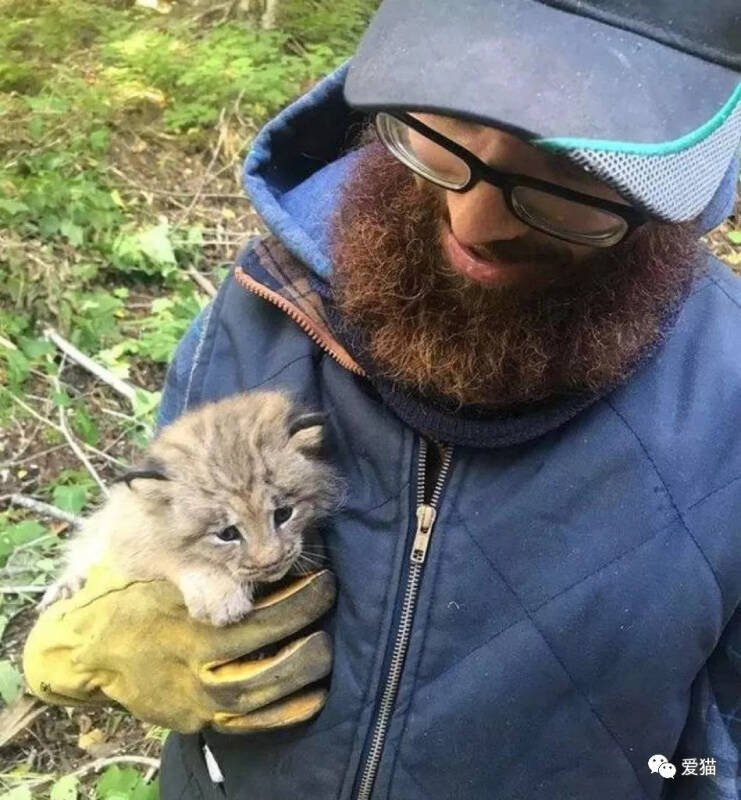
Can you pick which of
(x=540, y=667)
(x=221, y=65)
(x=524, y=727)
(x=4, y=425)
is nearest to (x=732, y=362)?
(x=540, y=667)

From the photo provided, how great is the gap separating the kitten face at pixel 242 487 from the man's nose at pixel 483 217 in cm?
65

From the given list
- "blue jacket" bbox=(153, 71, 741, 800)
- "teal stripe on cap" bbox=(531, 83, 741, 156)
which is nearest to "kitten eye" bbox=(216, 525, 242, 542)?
"blue jacket" bbox=(153, 71, 741, 800)

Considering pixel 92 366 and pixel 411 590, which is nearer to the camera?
pixel 411 590

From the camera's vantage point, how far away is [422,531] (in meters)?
→ 1.87

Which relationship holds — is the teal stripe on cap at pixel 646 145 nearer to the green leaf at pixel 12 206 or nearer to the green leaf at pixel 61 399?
the green leaf at pixel 61 399

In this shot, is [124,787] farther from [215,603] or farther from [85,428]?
[85,428]

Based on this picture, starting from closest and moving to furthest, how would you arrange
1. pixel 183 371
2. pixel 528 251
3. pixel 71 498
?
pixel 528 251 < pixel 183 371 < pixel 71 498

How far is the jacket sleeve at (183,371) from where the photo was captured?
Result: 2.21 meters

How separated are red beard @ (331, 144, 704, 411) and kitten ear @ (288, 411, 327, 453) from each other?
20 cm

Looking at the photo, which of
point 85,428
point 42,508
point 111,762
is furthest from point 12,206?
point 111,762

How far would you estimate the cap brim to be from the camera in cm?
121

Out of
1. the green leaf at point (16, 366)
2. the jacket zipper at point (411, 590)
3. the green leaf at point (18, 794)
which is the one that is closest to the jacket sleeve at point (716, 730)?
the jacket zipper at point (411, 590)

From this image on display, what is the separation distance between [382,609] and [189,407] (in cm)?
74

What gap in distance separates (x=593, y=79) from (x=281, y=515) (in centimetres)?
127
